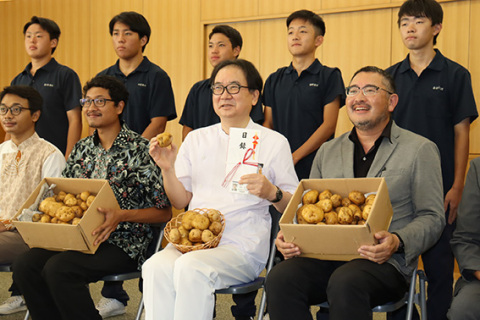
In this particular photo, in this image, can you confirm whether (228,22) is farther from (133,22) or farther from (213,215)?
(213,215)

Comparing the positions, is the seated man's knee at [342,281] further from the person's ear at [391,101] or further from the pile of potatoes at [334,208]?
the person's ear at [391,101]

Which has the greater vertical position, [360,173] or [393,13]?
[393,13]

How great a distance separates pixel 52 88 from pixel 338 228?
2.89m

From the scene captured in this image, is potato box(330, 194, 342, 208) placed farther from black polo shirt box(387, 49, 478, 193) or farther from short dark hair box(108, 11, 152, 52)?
short dark hair box(108, 11, 152, 52)

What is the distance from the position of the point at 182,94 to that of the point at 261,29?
1277mm

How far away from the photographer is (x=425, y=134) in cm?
321

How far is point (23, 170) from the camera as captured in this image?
3.32 m

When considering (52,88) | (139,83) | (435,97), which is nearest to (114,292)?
(139,83)

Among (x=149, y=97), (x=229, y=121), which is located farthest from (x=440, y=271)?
(x=149, y=97)

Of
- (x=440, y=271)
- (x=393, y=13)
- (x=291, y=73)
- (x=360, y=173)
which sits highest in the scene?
(x=393, y=13)

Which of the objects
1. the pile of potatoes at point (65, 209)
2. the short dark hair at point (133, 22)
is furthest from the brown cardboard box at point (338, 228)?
the short dark hair at point (133, 22)

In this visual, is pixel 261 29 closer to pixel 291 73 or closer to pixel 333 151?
pixel 291 73

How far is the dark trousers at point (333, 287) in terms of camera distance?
208cm

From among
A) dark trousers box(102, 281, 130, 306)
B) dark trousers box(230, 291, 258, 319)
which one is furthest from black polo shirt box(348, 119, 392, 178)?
dark trousers box(102, 281, 130, 306)
